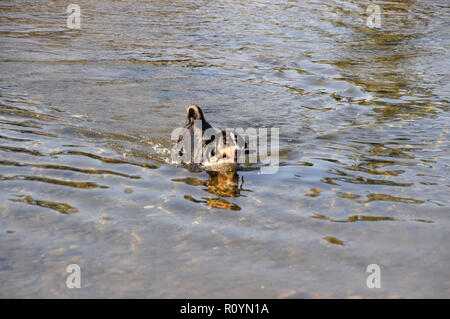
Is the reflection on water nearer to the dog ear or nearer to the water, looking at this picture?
the water

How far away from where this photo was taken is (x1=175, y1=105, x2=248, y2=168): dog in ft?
22.5

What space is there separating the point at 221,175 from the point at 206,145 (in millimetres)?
467

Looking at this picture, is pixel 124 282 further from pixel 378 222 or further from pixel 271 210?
pixel 378 222

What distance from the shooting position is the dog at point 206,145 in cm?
685

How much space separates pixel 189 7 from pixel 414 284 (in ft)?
59.4

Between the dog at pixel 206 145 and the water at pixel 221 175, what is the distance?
12.2 inches

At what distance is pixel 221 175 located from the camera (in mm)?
6902

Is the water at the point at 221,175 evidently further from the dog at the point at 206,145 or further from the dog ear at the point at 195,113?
the dog ear at the point at 195,113

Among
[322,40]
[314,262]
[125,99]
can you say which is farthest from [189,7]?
[314,262]

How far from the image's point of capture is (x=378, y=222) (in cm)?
539

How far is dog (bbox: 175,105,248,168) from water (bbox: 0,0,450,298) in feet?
1.02

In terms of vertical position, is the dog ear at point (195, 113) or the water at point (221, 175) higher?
the dog ear at point (195, 113)

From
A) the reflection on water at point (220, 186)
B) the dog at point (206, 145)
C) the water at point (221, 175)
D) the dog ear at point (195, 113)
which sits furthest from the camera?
the dog ear at point (195, 113)

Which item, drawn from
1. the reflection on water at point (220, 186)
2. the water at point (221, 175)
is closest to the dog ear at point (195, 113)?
the water at point (221, 175)
